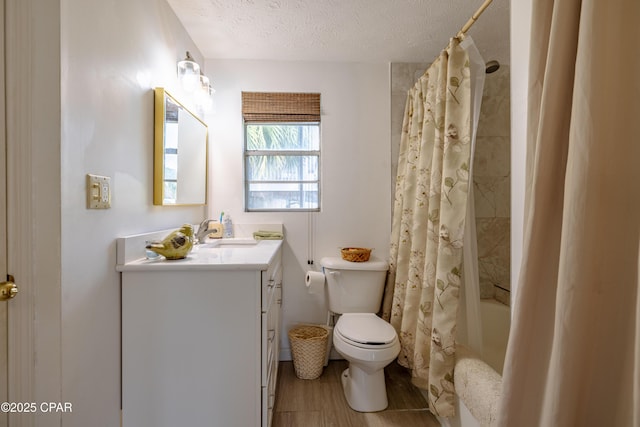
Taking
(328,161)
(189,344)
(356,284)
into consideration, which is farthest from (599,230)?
(328,161)

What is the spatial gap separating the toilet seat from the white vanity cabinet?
0.61m

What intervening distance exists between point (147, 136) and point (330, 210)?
128cm

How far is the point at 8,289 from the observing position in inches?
31.3

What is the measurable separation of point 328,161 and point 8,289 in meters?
1.78

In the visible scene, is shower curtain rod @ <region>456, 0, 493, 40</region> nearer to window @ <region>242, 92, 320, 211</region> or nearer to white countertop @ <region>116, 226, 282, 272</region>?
window @ <region>242, 92, 320, 211</region>

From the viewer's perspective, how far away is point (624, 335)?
0.58 m

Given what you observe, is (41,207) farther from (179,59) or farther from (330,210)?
(330,210)

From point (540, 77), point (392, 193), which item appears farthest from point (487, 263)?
point (540, 77)

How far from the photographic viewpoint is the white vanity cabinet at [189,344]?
1.13 metres

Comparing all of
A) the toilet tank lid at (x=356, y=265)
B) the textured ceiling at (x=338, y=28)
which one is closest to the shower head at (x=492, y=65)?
the textured ceiling at (x=338, y=28)

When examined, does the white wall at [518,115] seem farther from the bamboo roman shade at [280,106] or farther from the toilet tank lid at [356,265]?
the bamboo roman shade at [280,106]

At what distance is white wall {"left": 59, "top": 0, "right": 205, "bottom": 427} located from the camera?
88 cm

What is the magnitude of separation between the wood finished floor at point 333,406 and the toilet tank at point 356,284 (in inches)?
19.7

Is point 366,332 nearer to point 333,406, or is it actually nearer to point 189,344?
point 333,406
